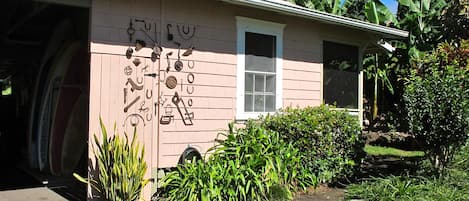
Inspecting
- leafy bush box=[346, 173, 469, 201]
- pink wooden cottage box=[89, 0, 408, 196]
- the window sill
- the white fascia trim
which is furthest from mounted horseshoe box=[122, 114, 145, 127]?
leafy bush box=[346, 173, 469, 201]

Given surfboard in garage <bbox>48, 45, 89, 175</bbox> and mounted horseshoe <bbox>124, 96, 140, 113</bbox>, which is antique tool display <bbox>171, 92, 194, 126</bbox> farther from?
surfboard in garage <bbox>48, 45, 89, 175</bbox>

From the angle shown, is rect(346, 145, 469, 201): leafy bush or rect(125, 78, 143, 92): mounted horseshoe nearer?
rect(125, 78, 143, 92): mounted horseshoe

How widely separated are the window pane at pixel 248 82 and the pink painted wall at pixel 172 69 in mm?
296

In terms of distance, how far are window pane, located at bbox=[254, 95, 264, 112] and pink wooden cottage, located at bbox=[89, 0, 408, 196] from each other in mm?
18

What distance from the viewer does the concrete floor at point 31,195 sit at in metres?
6.53

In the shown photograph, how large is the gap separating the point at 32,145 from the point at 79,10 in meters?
3.07

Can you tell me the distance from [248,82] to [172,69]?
5.38 ft

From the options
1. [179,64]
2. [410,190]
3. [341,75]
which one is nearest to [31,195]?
[179,64]

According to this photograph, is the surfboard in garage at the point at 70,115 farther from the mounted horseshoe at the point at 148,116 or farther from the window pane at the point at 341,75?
the window pane at the point at 341,75

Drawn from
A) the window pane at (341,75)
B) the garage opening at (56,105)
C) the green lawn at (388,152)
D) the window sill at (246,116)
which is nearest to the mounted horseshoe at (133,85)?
the garage opening at (56,105)

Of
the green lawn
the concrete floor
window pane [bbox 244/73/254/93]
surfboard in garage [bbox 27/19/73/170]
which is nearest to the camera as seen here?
the concrete floor

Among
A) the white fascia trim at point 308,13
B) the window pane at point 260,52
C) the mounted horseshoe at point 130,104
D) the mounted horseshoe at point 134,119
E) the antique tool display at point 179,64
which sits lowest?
the mounted horseshoe at point 134,119

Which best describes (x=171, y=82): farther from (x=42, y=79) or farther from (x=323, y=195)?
(x=42, y=79)

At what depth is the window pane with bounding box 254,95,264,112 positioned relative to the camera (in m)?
7.87
